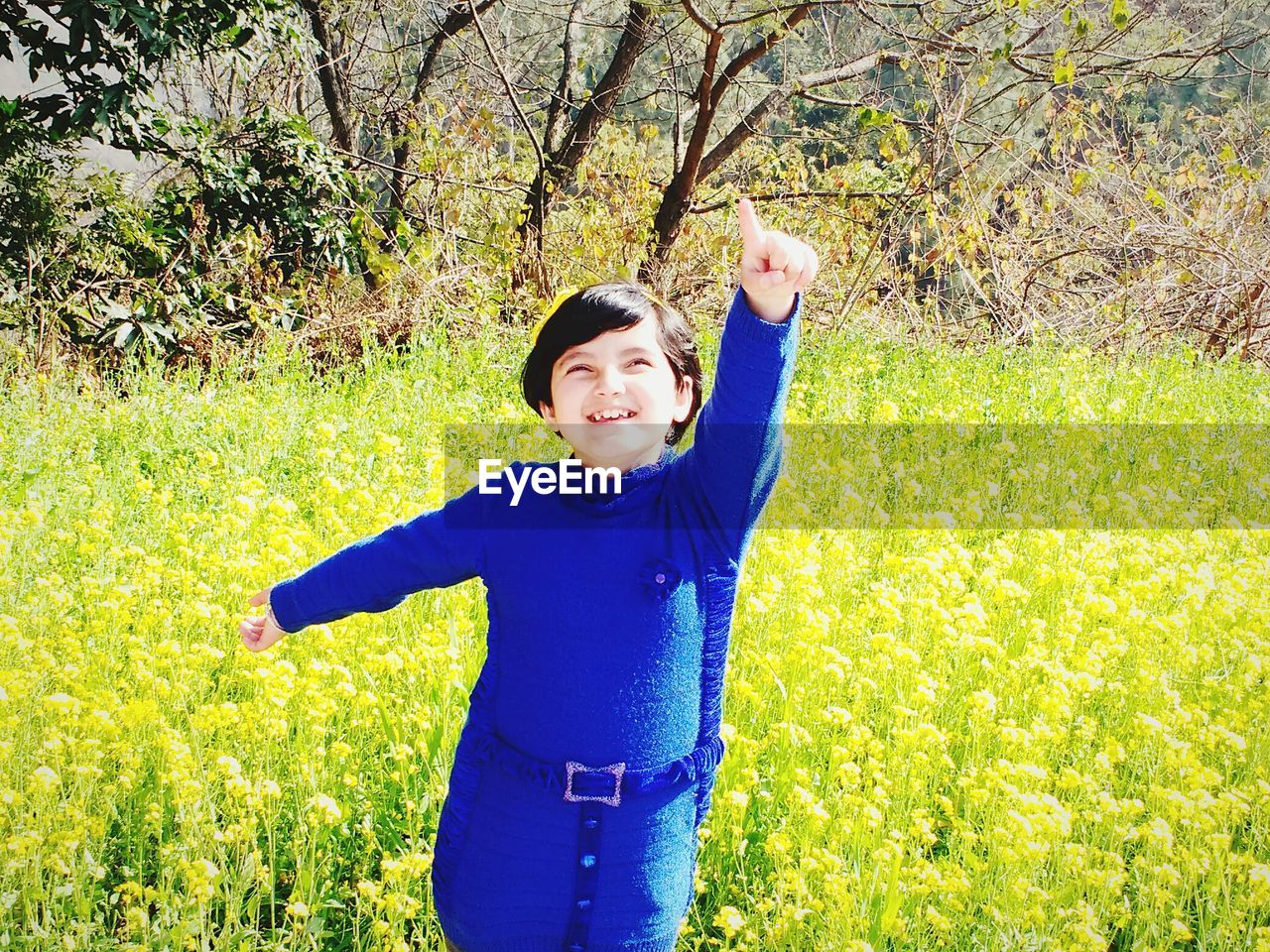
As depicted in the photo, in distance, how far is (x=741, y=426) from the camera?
136 cm

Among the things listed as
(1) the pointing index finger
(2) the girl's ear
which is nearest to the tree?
(2) the girl's ear

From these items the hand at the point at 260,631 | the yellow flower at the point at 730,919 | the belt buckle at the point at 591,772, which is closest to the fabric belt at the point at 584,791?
the belt buckle at the point at 591,772

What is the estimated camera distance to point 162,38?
6148mm

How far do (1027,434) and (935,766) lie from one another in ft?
10.6

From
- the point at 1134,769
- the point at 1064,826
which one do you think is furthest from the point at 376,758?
the point at 1134,769

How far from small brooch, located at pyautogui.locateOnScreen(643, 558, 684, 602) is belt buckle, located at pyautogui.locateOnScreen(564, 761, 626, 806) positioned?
211 mm

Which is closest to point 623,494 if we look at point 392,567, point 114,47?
point 392,567

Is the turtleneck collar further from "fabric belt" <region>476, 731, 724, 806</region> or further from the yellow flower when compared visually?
the yellow flower

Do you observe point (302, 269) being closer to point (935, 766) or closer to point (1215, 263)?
point (935, 766)

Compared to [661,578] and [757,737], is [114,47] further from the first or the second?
[661,578]

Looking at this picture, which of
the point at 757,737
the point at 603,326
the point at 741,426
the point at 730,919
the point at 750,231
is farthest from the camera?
the point at 757,737

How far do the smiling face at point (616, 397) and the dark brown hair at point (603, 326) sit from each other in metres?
0.01

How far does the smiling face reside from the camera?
56.7 inches

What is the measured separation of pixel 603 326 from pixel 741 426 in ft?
0.82
